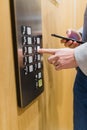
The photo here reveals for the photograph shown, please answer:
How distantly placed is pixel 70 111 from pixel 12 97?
3.28 feet

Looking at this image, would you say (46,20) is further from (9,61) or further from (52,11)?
(9,61)

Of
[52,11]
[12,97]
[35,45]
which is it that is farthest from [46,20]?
[12,97]

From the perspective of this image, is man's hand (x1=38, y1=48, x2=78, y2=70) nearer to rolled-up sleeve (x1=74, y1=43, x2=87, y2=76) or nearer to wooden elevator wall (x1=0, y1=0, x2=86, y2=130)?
rolled-up sleeve (x1=74, y1=43, x2=87, y2=76)

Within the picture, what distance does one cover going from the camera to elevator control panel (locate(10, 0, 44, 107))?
2.31 feet

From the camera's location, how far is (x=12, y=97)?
0.70 metres

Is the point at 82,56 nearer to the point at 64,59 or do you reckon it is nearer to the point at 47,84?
the point at 64,59

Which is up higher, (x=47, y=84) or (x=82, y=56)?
(x=82, y=56)

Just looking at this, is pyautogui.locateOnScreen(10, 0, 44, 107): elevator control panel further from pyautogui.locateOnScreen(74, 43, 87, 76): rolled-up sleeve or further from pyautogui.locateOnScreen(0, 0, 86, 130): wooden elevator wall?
pyautogui.locateOnScreen(74, 43, 87, 76): rolled-up sleeve

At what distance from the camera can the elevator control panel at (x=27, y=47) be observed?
0.70m

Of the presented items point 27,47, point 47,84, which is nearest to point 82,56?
point 27,47

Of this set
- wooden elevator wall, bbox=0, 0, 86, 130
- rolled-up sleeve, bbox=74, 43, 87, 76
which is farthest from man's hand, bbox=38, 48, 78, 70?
wooden elevator wall, bbox=0, 0, 86, 130

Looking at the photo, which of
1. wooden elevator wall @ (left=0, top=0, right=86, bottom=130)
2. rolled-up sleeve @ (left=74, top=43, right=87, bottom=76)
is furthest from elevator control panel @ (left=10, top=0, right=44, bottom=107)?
rolled-up sleeve @ (left=74, top=43, right=87, bottom=76)

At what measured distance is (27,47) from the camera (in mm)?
788

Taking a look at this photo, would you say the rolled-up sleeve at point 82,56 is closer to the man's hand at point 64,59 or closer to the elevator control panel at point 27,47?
the man's hand at point 64,59
